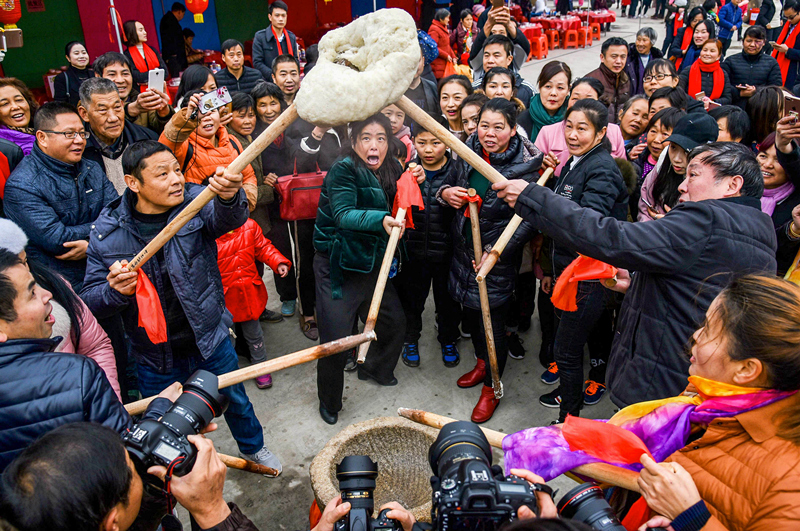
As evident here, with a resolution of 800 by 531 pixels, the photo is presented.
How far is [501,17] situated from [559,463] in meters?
5.50

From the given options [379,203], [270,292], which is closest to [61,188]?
[379,203]

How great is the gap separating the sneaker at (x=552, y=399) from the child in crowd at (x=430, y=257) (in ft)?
2.49

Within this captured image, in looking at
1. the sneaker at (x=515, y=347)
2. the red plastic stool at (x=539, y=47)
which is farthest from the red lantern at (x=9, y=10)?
the red plastic stool at (x=539, y=47)

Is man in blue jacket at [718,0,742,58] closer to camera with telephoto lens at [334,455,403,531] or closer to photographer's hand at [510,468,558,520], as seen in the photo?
photographer's hand at [510,468,558,520]

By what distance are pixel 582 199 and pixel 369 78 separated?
1.62 meters

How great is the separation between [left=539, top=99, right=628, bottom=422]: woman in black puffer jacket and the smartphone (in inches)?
120

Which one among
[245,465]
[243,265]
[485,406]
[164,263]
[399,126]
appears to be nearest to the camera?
[245,465]

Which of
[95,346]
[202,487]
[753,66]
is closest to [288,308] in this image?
[95,346]

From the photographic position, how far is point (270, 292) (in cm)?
521

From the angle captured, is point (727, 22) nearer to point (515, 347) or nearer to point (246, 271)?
point (515, 347)

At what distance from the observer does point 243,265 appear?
3.89 m

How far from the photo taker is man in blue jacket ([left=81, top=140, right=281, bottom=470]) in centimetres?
265

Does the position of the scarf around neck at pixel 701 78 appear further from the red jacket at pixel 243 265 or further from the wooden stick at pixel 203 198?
the wooden stick at pixel 203 198

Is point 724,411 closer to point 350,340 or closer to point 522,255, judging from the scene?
point 350,340
